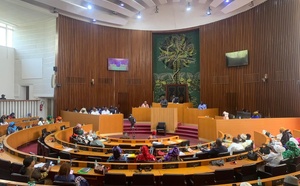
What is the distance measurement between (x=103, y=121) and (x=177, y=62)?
330 inches

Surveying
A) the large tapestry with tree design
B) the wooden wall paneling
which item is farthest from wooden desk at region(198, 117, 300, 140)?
the large tapestry with tree design

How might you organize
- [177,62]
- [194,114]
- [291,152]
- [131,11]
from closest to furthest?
[291,152]
[194,114]
[131,11]
[177,62]

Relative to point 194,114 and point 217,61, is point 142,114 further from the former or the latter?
point 217,61

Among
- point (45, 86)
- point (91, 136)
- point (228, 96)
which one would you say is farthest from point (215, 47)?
point (45, 86)

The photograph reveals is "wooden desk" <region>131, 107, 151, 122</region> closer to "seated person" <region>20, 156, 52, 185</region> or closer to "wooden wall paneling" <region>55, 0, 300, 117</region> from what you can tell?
"wooden wall paneling" <region>55, 0, 300, 117</region>

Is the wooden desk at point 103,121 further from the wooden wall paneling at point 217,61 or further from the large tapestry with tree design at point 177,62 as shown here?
the large tapestry with tree design at point 177,62

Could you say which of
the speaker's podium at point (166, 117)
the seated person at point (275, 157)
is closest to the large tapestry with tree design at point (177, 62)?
the speaker's podium at point (166, 117)

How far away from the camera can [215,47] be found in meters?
15.9

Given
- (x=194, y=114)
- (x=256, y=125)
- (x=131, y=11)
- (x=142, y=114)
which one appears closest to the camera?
(x=256, y=125)

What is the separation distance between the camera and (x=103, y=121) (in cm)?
1210

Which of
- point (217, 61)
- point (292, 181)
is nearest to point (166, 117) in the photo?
point (217, 61)

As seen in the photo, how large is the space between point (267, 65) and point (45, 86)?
14290 millimetres

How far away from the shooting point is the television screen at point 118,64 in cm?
1708

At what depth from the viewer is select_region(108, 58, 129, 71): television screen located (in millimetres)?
17081
